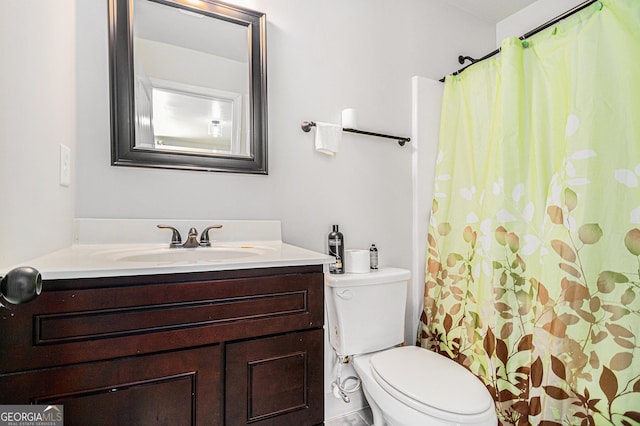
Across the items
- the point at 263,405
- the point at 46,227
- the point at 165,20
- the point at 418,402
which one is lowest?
the point at 418,402

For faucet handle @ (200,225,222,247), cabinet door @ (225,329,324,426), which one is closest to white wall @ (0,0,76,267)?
faucet handle @ (200,225,222,247)

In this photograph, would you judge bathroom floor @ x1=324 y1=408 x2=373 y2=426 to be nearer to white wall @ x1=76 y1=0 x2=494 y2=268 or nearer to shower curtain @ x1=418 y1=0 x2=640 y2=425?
shower curtain @ x1=418 y1=0 x2=640 y2=425

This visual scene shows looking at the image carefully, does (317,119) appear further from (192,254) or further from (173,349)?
(173,349)

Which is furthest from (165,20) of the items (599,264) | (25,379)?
(599,264)

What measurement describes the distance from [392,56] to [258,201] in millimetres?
1169

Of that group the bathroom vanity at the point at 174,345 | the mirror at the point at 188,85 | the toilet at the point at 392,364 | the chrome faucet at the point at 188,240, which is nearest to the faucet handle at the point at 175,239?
the chrome faucet at the point at 188,240

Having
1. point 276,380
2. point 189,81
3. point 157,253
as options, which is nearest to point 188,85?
point 189,81

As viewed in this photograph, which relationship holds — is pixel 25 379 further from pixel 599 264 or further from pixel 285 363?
pixel 599 264

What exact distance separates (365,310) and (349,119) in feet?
3.12

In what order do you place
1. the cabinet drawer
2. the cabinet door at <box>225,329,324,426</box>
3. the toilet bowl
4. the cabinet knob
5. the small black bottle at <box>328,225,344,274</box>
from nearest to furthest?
the cabinet knob
the cabinet drawer
the cabinet door at <box>225,329,324,426</box>
the toilet bowl
the small black bottle at <box>328,225,344,274</box>

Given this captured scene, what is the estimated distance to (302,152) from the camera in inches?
63.0

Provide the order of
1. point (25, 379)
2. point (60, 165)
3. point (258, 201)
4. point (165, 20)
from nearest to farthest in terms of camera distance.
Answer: point (25, 379) → point (60, 165) → point (165, 20) → point (258, 201)

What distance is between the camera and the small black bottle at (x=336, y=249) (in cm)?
156

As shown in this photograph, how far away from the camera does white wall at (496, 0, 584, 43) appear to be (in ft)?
6.10
